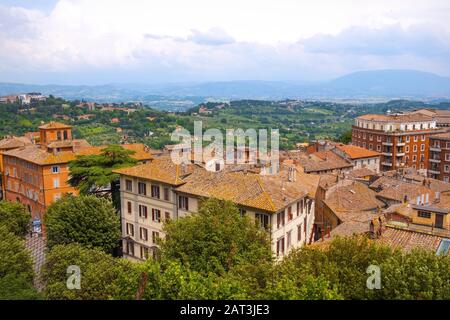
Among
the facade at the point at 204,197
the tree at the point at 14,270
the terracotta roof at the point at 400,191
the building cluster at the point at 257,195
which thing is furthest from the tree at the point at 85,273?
the terracotta roof at the point at 400,191

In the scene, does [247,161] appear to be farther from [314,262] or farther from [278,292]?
[278,292]

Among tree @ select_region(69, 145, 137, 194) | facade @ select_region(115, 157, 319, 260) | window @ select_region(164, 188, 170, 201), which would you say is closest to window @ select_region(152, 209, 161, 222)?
facade @ select_region(115, 157, 319, 260)

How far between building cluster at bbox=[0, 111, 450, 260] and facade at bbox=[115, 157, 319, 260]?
0.07 metres

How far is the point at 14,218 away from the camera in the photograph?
41.4 m

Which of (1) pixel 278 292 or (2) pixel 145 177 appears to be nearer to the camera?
(1) pixel 278 292

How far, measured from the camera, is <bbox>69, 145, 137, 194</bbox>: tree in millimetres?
42156

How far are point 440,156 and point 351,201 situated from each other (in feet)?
143

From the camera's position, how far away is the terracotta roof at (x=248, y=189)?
31.7 meters

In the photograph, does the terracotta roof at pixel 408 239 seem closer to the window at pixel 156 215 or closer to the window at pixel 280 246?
the window at pixel 280 246

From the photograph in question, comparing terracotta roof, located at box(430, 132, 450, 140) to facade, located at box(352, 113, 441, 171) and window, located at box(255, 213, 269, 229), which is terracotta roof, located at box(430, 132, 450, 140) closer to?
facade, located at box(352, 113, 441, 171)

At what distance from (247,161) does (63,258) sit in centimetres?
2291

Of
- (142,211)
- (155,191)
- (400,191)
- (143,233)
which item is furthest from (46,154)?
(400,191)
